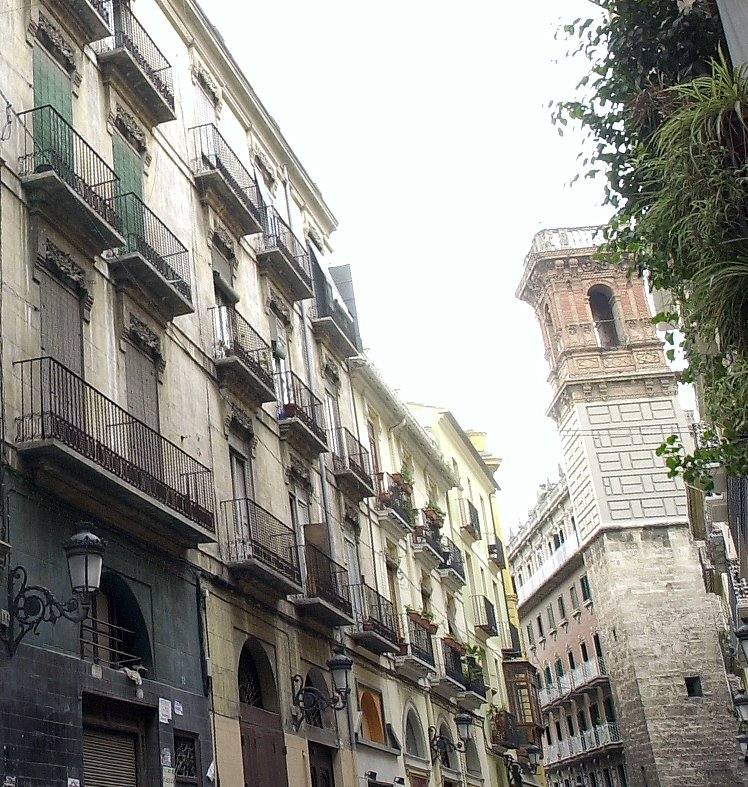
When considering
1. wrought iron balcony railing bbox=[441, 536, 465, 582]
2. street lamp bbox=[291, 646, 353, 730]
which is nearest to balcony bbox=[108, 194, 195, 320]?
street lamp bbox=[291, 646, 353, 730]

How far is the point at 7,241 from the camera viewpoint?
1227 centimetres

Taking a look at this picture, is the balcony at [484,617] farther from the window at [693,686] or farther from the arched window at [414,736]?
the arched window at [414,736]

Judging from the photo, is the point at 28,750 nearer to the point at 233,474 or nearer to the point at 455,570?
the point at 233,474

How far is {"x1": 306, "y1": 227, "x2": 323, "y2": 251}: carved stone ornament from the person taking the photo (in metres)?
26.6

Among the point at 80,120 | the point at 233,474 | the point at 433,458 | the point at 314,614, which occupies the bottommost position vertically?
the point at 314,614

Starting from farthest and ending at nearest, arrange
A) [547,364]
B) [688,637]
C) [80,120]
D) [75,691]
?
[547,364], [688,637], [80,120], [75,691]

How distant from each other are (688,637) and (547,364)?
13.8 m

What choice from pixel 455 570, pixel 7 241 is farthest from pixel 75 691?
pixel 455 570

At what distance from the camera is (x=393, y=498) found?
1081 inches

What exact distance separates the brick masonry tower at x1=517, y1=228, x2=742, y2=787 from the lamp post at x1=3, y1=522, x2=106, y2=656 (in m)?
29.2

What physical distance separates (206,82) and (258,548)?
365 inches

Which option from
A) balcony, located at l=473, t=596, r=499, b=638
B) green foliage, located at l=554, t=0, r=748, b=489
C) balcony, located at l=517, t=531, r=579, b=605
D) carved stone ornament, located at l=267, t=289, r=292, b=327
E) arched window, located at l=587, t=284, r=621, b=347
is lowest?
green foliage, located at l=554, t=0, r=748, b=489

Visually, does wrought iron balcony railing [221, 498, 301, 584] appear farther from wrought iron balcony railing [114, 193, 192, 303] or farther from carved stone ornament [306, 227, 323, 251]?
carved stone ornament [306, 227, 323, 251]

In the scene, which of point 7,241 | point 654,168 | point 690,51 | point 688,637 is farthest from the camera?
point 688,637
